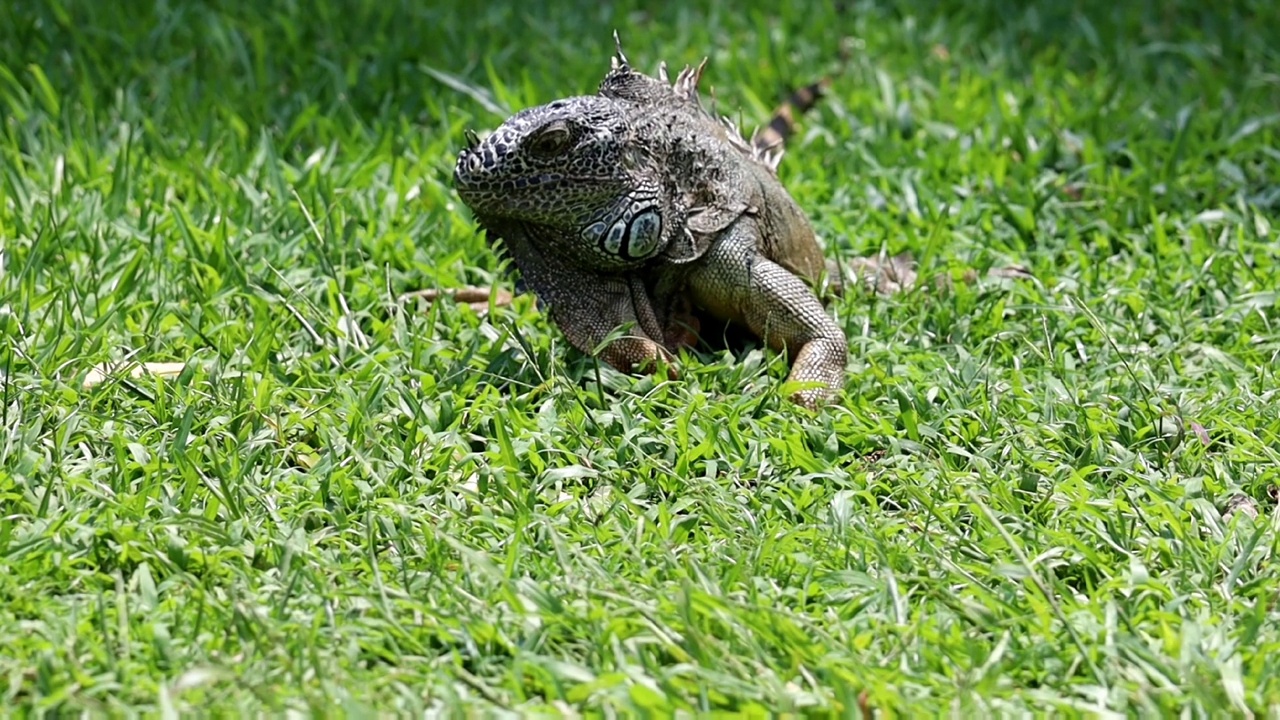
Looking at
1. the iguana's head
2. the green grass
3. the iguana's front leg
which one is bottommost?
the green grass

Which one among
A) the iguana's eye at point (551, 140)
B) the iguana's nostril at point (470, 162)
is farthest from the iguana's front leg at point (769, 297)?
the iguana's nostril at point (470, 162)

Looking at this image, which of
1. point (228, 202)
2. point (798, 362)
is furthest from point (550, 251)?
point (228, 202)

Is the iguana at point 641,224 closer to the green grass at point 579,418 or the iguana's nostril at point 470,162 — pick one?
the iguana's nostril at point 470,162

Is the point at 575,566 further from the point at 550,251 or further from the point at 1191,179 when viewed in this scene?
the point at 1191,179

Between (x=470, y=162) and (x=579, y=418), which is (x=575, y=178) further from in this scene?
(x=579, y=418)

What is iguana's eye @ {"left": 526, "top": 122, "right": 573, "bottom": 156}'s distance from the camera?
14.3 ft

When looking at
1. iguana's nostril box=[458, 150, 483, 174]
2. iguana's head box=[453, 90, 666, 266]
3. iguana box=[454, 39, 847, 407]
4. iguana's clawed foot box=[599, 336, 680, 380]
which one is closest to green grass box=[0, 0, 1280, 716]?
iguana's clawed foot box=[599, 336, 680, 380]

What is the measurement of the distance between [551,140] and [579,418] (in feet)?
2.59

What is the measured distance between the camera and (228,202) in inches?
225

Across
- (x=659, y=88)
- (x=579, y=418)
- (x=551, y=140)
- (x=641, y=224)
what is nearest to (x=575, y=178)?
(x=551, y=140)

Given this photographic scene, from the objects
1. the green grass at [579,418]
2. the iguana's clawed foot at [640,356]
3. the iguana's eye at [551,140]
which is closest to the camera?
the green grass at [579,418]

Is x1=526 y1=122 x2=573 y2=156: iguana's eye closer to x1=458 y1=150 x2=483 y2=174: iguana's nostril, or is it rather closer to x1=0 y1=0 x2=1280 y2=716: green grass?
x1=458 y1=150 x2=483 y2=174: iguana's nostril

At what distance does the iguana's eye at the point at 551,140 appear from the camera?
4.36m

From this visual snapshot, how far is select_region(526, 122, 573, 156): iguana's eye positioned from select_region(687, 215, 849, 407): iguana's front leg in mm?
618
